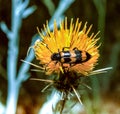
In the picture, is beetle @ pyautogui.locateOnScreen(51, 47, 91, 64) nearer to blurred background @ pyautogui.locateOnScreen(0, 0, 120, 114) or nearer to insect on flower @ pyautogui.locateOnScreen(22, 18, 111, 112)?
insect on flower @ pyautogui.locateOnScreen(22, 18, 111, 112)

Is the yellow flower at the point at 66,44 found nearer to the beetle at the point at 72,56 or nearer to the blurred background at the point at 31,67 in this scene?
the beetle at the point at 72,56

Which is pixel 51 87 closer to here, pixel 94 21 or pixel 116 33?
pixel 94 21

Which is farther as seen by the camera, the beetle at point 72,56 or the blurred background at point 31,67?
the blurred background at point 31,67

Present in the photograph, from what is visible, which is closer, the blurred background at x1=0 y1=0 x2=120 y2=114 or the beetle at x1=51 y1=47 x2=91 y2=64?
the beetle at x1=51 y1=47 x2=91 y2=64

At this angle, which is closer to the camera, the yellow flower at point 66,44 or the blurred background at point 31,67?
the yellow flower at point 66,44

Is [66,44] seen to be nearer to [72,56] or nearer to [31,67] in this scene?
[72,56]

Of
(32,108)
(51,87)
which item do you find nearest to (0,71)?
(32,108)

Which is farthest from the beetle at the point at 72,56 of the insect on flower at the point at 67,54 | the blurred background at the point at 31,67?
the blurred background at the point at 31,67

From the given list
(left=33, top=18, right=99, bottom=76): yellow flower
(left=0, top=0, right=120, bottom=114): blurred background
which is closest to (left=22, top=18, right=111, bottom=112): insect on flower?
(left=33, top=18, right=99, bottom=76): yellow flower

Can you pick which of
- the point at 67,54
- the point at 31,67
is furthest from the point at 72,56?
the point at 31,67

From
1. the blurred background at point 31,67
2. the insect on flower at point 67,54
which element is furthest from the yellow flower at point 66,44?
the blurred background at point 31,67

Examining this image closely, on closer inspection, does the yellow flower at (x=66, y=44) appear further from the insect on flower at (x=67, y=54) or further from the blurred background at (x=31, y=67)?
the blurred background at (x=31, y=67)
